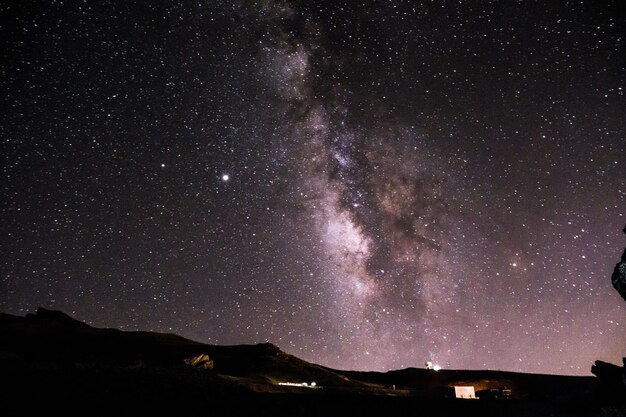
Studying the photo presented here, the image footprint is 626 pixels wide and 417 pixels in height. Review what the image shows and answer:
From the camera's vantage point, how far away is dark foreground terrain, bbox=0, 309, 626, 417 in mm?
9930

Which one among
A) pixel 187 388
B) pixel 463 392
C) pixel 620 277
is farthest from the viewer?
pixel 463 392

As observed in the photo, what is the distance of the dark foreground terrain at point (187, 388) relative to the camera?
32.6 feet

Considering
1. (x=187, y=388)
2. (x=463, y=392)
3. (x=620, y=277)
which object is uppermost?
(x=620, y=277)

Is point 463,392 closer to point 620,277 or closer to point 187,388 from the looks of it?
point 620,277

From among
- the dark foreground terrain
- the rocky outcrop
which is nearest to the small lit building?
the dark foreground terrain

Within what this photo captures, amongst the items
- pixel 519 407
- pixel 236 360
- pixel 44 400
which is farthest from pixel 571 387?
pixel 44 400

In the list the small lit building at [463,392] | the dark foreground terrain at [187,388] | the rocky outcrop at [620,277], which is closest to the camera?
the dark foreground terrain at [187,388]

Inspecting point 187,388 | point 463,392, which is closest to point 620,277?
point 187,388

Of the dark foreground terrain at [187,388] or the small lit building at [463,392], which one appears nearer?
the dark foreground terrain at [187,388]

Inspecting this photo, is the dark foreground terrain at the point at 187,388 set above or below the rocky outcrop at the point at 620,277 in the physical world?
below

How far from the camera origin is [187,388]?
38.1 feet

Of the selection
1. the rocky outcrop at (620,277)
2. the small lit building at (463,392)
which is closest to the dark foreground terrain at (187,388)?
the small lit building at (463,392)

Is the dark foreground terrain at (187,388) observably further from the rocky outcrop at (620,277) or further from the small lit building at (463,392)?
the rocky outcrop at (620,277)

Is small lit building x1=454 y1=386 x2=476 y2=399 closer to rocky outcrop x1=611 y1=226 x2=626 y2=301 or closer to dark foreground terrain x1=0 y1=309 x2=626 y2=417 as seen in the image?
dark foreground terrain x1=0 y1=309 x2=626 y2=417
